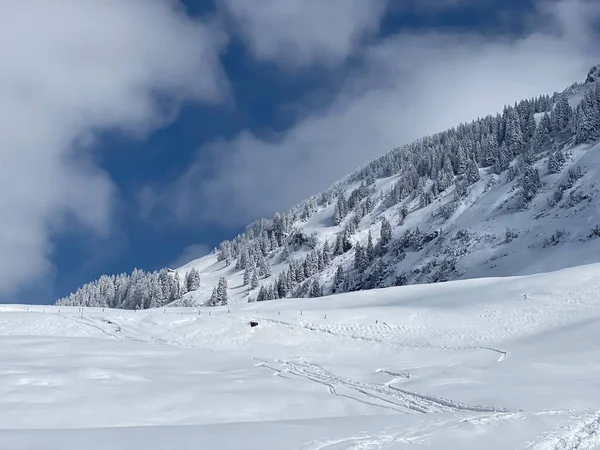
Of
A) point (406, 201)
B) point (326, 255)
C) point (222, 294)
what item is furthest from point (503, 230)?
point (406, 201)

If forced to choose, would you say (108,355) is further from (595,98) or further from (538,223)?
(595,98)

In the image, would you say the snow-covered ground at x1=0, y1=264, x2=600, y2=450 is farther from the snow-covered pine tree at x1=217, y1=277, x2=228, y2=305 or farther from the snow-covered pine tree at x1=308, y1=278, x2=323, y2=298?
the snow-covered pine tree at x1=217, y1=277, x2=228, y2=305

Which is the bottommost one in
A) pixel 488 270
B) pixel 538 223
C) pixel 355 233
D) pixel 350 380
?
pixel 350 380

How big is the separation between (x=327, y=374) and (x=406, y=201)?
14330cm

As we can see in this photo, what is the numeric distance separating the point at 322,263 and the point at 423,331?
4108 inches

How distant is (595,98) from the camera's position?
123812 millimetres

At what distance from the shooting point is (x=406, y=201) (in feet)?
532

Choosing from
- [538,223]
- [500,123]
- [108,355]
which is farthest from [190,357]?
[500,123]

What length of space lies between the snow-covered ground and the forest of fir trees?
51.2 meters

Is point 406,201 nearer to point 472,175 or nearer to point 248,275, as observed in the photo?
point 472,175

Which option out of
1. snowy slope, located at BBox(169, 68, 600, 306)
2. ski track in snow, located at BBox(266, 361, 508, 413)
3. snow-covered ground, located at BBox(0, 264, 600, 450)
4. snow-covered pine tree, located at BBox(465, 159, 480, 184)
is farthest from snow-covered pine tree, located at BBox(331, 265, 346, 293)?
ski track in snow, located at BBox(266, 361, 508, 413)

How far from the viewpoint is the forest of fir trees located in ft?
363

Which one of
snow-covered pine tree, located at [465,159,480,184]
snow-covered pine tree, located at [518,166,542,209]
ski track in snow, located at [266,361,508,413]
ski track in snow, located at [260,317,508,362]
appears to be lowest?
ski track in snow, located at [266,361,508,413]

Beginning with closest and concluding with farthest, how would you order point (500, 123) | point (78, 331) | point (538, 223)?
point (78, 331), point (538, 223), point (500, 123)
